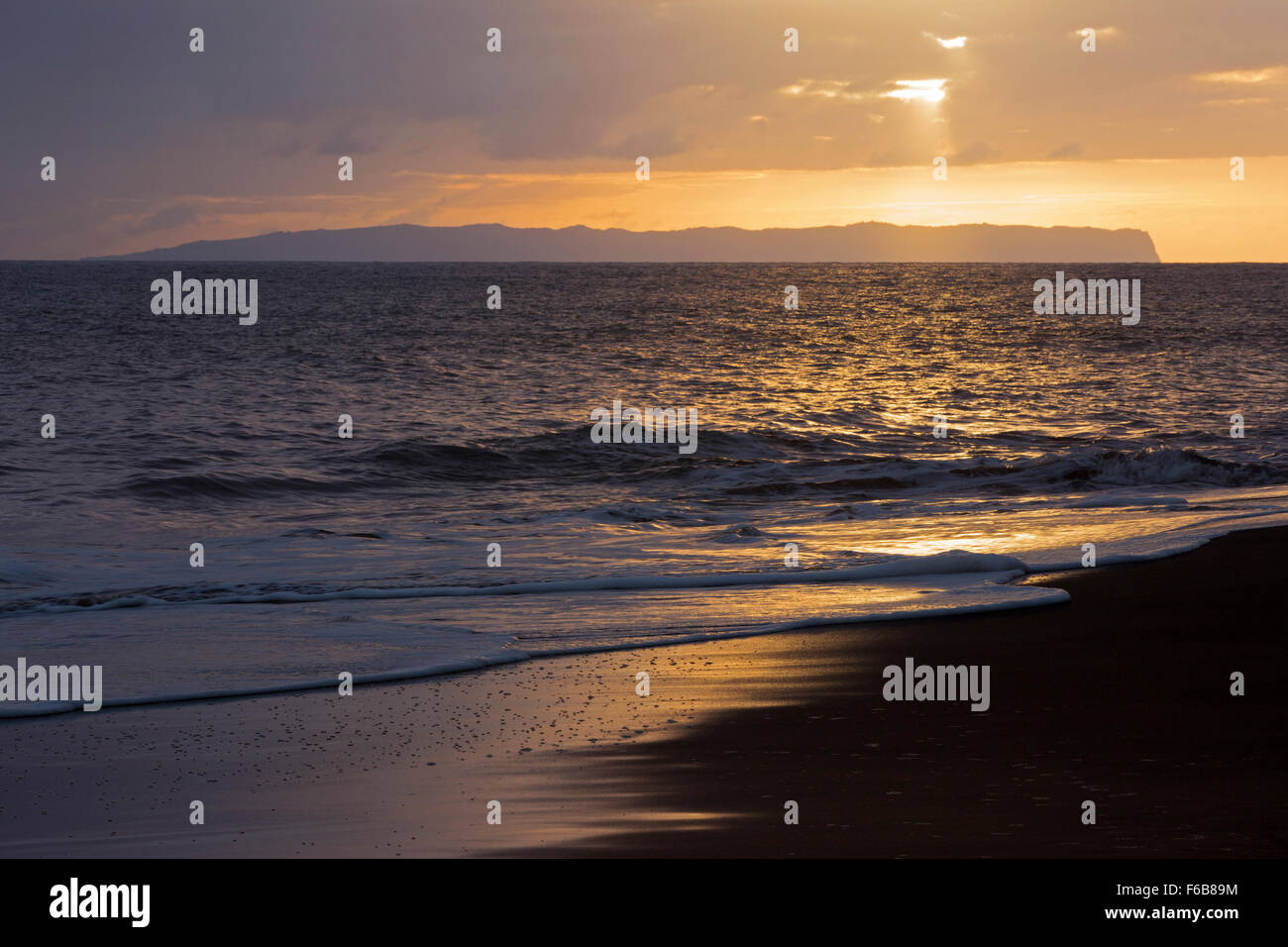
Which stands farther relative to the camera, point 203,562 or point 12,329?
point 12,329

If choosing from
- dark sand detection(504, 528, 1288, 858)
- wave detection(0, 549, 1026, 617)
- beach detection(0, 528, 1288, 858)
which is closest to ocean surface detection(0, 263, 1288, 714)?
wave detection(0, 549, 1026, 617)

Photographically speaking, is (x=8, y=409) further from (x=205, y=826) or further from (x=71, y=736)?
(x=205, y=826)

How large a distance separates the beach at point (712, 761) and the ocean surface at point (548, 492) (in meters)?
0.82

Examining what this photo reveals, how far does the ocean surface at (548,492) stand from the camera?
962 cm

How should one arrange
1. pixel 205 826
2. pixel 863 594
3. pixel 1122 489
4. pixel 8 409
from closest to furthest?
pixel 205 826, pixel 863 594, pixel 1122 489, pixel 8 409

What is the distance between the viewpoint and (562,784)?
19.0 feet

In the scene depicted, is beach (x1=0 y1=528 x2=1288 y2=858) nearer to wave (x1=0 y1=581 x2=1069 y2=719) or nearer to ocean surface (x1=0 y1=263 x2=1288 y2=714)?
wave (x1=0 y1=581 x2=1069 y2=719)

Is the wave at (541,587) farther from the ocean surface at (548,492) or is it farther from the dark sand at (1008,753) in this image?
the dark sand at (1008,753)

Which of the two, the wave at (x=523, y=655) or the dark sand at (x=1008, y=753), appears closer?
the dark sand at (x=1008, y=753)

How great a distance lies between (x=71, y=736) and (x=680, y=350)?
40.9m

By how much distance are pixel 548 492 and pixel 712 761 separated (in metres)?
12.6

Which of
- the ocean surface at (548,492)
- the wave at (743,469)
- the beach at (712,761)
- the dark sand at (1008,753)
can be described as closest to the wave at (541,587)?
the ocean surface at (548,492)
